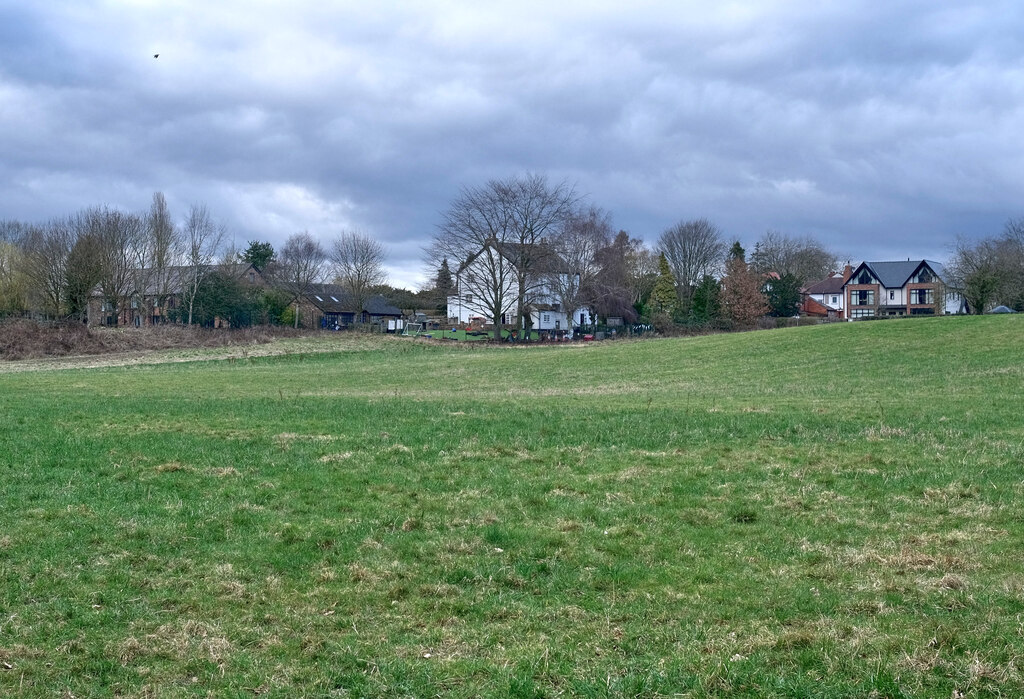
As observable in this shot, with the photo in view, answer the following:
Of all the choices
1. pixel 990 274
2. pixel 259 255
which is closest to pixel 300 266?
pixel 259 255

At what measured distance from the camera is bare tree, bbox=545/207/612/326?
8644 centimetres

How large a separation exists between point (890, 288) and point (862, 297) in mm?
4426

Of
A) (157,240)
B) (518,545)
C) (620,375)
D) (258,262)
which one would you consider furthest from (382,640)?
(258,262)

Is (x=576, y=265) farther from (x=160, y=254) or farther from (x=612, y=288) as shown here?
(x=160, y=254)

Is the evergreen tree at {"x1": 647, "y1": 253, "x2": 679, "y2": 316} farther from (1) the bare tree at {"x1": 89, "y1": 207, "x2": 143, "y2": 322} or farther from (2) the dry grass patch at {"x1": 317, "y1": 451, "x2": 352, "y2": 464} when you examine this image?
(2) the dry grass patch at {"x1": 317, "y1": 451, "x2": 352, "y2": 464}

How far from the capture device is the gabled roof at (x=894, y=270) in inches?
5030

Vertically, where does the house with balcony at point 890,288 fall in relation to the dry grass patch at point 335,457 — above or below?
above

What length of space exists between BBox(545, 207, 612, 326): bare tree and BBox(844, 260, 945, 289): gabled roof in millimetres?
55720

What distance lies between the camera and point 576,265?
93250mm

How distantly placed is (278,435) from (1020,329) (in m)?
37.7

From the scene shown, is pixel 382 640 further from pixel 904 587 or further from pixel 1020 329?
pixel 1020 329

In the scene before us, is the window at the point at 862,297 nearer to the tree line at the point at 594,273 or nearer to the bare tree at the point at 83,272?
the tree line at the point at 594,273

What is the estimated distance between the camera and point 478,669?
20.8 feet

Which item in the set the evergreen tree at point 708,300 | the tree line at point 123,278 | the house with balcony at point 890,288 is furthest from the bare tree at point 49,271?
the house with balcony at point 890,288
